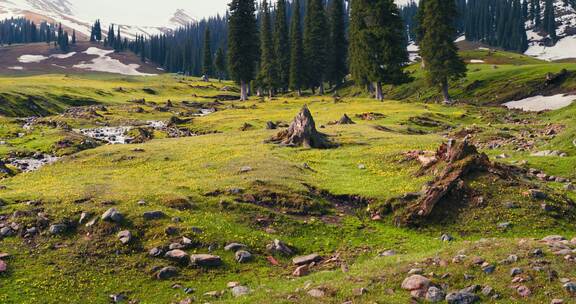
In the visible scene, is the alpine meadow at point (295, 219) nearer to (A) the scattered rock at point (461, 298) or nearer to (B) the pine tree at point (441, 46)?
(A) the scattered rock at point (461, 298)

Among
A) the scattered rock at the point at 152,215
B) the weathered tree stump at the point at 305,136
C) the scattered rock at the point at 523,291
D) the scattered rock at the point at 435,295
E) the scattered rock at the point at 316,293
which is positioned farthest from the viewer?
the weathered tree stump at the point at 305,136

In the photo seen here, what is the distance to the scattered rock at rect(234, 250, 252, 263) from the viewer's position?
57.6ft

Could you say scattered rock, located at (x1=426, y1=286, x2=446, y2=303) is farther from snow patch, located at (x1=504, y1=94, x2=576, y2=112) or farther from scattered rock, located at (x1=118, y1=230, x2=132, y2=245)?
snow patch, located at (x1=504, y1=94, x2=576, y2=112)

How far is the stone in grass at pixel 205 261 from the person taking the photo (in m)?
17.2

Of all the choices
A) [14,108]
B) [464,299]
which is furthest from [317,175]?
[14,108]

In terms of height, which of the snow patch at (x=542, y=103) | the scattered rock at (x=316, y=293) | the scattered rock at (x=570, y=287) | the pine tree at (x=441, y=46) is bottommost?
the scattered rock at (x=316, y=293)

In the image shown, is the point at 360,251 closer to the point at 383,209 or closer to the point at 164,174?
the point at 383,209

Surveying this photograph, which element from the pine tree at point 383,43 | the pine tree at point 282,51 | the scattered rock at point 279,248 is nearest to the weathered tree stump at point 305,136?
the scattered rock at point 279,248

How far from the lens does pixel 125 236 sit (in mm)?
18453

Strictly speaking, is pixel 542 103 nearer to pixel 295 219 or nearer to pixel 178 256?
pixel 295 219

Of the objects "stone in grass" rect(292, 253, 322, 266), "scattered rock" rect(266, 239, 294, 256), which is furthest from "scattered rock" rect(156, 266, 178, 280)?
"stone in grass" rect(292, 253, 322, 266)

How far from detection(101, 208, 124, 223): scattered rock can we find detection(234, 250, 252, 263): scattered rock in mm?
5122

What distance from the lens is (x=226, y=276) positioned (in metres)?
16.6

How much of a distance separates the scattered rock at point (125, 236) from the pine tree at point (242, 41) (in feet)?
271
